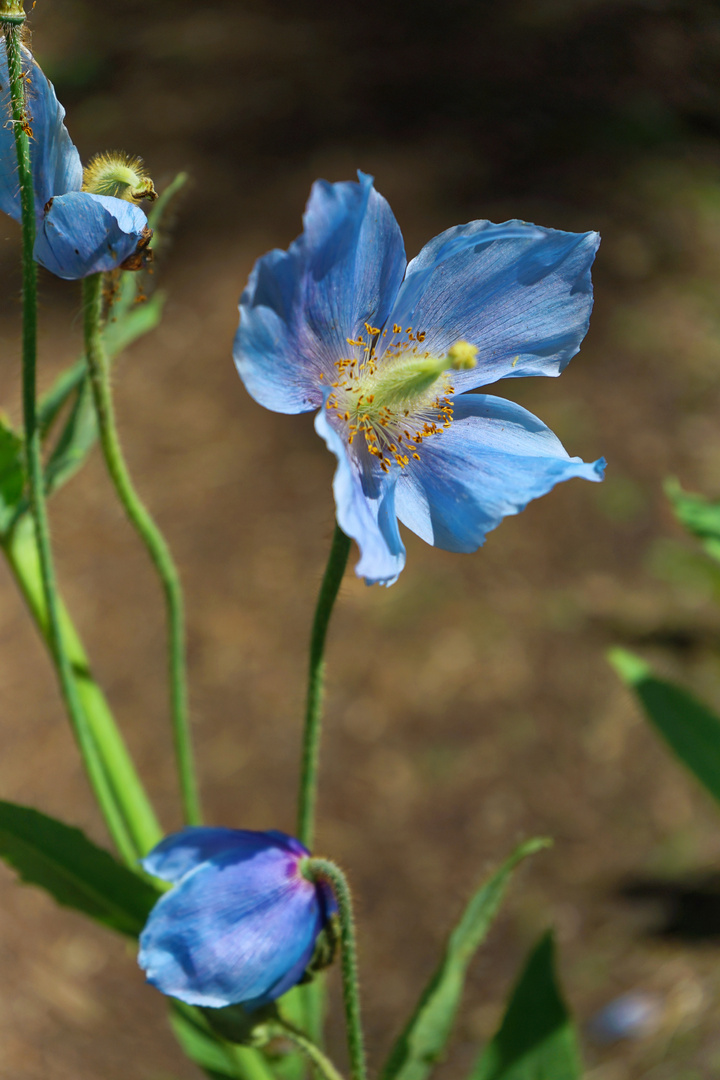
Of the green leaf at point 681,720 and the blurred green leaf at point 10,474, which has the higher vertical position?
the blurred green leaf at point 10,474

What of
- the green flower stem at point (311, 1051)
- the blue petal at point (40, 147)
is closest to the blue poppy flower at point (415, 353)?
the blue petal at point (40, 147)

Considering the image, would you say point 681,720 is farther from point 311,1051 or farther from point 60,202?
point 60,202

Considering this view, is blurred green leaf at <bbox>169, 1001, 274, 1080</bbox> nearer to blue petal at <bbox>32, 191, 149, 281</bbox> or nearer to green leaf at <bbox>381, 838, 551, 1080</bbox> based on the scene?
green leaf at <bbox>381, 838, 551, 1080</bbox>

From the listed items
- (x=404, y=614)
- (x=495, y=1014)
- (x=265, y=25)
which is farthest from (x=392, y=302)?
(x=265, y=25)

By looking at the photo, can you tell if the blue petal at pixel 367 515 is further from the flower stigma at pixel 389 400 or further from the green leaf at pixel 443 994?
the green leaf at pixel 443 994

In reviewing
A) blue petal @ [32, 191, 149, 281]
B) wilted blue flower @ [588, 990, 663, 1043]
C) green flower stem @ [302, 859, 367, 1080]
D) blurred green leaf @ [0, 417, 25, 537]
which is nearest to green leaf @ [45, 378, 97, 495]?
blurred green leaf @ [0, 417, 25, 537]

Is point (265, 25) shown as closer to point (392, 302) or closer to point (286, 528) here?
point (286, 528)

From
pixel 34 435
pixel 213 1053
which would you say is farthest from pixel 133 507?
pixel 213 1053
